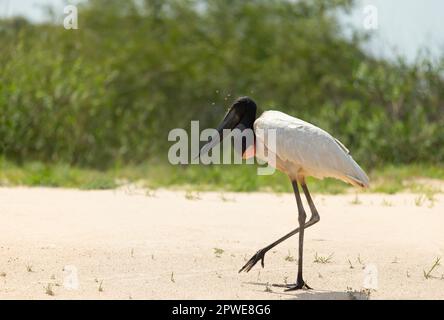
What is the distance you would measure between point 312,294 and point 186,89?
35.4 feet

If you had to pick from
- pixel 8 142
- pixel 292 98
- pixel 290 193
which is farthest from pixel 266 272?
pixel 292 98

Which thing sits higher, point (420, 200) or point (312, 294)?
point (420, 200)

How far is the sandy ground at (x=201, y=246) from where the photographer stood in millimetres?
5094

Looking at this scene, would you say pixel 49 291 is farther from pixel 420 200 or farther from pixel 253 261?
pixel 420 200

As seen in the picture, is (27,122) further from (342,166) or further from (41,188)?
(342,166)

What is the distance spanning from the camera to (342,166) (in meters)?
5.49

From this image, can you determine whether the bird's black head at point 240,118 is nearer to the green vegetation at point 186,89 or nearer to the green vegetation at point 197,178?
the green vegetation at point 197,178

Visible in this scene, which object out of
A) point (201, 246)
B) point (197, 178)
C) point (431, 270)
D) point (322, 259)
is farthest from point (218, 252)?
point (197, 178)

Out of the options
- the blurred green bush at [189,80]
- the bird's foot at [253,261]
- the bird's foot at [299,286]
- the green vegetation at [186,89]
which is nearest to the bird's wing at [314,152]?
the bird's foot at [253,261]

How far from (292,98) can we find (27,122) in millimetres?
5361

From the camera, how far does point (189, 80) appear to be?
15.5 metres

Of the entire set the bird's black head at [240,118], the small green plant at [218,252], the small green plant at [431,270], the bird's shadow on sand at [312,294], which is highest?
the bird's black head at [240,118]

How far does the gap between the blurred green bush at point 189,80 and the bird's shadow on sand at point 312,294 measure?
267 inches

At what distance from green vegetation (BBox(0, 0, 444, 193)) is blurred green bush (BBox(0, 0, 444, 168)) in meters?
0.02
